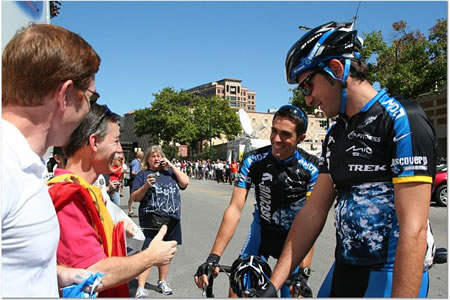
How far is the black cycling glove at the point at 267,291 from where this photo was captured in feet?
6.30

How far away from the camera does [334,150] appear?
204 centimetres

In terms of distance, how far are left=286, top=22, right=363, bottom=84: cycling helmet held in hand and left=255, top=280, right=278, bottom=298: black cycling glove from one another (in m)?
1.07

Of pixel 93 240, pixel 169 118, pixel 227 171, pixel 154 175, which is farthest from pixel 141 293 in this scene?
pixel 169 118

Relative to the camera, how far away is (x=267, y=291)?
1.94 m

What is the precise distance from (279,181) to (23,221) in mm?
2303

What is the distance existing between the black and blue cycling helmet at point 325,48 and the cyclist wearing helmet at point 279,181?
1296 millimetres

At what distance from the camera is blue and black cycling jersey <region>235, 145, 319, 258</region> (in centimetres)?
332

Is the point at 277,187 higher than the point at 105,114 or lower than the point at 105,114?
lower

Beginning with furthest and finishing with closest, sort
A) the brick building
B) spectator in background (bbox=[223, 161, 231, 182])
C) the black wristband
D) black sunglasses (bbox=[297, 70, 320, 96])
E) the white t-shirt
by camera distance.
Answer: the brick building, spectator in background (bbox=[223, 161, 231, 182]), the black wristband, black sunglasses (bbox=[297, 70, 320, 96]), the white t-shirt

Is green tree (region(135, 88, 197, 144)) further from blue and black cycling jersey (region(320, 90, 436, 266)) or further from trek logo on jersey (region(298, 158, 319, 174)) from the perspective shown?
blue and black cycling jersey (region(320, 90, 436, 266))

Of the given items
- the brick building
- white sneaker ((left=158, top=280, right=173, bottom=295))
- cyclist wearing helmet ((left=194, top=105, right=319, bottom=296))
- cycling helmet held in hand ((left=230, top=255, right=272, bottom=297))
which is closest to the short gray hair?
cycling helmet held in hand ((left=230, top=255, right=272, bottom=297))

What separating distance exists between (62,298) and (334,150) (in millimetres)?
→ 1400

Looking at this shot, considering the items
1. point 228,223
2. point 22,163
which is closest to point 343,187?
point 228,223

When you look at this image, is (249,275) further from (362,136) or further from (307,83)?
(307,83)
